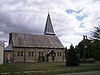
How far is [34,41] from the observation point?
252 ft

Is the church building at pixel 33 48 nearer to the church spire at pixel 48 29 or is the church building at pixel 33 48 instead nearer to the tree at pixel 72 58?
the church spire at pixel 48 29

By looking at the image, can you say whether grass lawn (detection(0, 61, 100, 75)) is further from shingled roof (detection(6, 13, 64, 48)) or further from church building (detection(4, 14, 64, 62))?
shingled roof (detection(6, 13, 64, 48))

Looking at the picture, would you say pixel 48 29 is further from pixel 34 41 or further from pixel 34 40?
pixel 34 41

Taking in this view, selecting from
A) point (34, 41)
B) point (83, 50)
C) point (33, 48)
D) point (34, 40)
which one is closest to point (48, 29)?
point (34, 40)

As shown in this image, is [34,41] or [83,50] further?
[83,50]

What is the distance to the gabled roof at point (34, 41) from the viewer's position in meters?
72.7

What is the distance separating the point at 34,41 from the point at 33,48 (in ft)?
10.1

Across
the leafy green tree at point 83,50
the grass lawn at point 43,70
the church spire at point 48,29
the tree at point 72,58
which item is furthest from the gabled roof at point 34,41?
the grass lawn at point 43,70

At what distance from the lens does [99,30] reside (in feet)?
170

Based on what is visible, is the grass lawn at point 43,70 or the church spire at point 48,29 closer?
the grass lawn at point 43,70

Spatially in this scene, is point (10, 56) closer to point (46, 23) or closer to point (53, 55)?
→ point (53, 55)

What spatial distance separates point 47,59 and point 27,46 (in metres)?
9.61

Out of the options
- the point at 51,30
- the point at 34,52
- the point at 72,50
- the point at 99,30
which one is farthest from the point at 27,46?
the point at 72,50

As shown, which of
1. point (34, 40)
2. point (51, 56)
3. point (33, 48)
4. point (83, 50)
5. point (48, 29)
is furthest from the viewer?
point (48, 29)
